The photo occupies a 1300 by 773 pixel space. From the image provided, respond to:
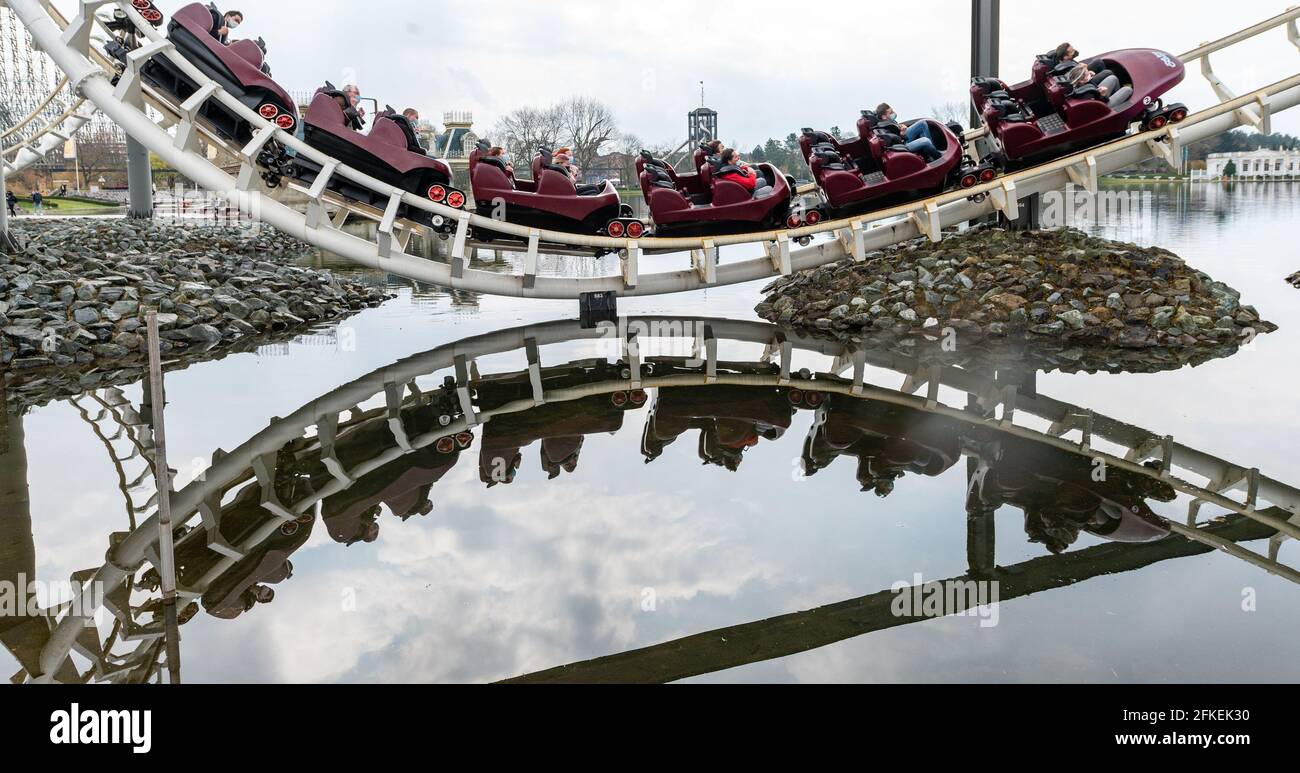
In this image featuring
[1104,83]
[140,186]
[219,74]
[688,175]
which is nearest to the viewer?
[219,74]

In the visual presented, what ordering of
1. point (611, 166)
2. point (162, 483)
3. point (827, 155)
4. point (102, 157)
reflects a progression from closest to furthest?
1. point (162, 483)
2. point (827, 155)
3. point (611, 166)
4. point (102, 157)

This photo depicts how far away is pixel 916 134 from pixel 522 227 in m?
4.38

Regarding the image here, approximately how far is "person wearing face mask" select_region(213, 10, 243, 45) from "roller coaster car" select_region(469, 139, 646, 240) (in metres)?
2.50

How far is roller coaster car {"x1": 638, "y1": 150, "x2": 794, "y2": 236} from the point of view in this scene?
417 inches

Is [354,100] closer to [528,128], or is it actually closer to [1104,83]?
[1104,83]

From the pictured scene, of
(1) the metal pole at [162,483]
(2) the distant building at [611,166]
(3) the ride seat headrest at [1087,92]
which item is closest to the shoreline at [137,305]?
(1) the metal pole at [162,483]

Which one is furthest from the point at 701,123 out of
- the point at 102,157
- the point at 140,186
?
the point at 102,157

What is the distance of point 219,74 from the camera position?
359 inches

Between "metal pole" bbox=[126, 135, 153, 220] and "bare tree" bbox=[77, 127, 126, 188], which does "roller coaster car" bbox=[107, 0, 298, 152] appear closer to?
"metal pole" bbox=[126, 135, 153, 220]

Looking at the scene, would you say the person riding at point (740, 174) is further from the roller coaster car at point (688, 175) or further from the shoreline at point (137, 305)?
the shoreline at point (137, 305)

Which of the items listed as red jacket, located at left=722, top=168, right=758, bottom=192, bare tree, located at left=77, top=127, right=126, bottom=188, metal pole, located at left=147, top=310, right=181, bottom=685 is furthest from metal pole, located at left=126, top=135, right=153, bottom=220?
bare tree, located at left=77, top=127, right=126, bottom=188

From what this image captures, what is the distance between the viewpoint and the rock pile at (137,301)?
9.44m
